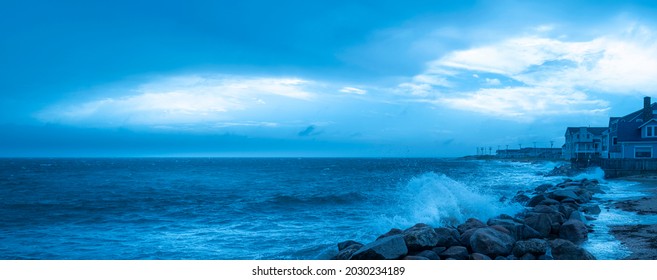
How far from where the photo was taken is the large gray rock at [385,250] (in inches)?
417

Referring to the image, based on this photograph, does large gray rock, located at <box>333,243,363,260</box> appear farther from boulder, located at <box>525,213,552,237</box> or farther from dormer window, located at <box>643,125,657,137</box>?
dormer window, located at <box>643,125,657,137</box>

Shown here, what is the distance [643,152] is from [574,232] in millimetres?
40693

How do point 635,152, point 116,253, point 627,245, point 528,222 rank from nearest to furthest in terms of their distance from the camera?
1. point 627,245
2. point 528,222
3. point 116,253
4. point 635,152

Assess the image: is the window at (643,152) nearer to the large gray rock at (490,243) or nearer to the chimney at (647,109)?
the chimney at (647,109)

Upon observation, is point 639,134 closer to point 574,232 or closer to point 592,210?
point 592,210

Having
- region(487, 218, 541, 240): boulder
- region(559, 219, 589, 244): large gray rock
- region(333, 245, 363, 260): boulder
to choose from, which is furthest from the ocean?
region(487, 218, 541, 240): boulder

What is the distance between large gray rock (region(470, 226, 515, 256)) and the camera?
11.1 meters

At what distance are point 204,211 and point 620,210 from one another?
21539 millimetres

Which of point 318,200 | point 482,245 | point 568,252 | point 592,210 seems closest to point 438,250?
point 482,245

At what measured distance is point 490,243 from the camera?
11.2 m
